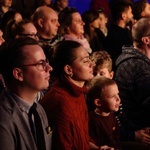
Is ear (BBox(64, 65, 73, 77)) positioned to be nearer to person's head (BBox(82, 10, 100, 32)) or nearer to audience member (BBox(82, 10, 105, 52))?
audience member (BBox(82, 10, 105, 52))

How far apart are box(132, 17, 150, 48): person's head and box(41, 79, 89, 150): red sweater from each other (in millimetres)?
1149

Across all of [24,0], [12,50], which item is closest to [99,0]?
[24,0]

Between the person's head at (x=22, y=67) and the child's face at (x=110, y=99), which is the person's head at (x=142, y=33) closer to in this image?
the child's face at (x=110, y=99)

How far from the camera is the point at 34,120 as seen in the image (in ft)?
9.10

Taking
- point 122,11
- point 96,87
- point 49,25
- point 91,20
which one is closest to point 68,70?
point 96,87

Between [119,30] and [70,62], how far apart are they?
3.43 meters

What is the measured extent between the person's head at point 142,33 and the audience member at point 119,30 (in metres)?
2.07

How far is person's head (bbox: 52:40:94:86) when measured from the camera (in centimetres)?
335

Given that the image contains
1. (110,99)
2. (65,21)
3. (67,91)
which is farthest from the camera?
(65,21)

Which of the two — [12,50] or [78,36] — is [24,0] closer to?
[78,36]

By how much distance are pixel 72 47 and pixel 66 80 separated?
0.24m

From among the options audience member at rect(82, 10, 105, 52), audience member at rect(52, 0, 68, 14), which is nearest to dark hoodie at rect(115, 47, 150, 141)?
audience member at rect(82, 10, 105, 52)

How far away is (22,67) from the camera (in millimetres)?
2814

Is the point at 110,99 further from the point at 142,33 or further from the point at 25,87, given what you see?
the point at 25,87
